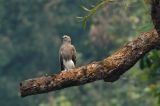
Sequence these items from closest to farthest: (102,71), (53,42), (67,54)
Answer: (102,71) → (67,54) → (53,42)

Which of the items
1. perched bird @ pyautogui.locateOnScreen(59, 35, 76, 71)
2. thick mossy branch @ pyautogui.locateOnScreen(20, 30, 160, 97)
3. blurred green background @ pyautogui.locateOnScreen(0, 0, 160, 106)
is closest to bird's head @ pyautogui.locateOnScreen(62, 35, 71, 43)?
perched bird @ pyautogui.locateOnScreen(59, 35, 76, 71)

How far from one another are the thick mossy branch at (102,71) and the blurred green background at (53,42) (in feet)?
93.4

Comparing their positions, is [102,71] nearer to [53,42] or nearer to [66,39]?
[66,39]

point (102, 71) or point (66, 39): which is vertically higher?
point (66, 39)

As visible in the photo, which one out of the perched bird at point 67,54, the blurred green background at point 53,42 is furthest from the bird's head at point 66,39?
the blurred green background at point 53,42

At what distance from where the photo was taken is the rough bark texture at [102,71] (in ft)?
26.0

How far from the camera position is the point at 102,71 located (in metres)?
7.95

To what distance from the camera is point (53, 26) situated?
46.6 m

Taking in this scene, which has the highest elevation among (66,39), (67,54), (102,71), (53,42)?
(53,42)

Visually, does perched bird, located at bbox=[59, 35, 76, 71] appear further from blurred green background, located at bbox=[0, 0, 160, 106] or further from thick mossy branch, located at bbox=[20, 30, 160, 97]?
blurred green background, located at bbox=[0, 0, 160, 106]

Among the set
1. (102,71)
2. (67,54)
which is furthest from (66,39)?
(102,71)

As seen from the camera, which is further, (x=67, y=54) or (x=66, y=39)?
(x=66, y=39)

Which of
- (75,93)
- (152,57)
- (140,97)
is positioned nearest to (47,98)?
(75,93)

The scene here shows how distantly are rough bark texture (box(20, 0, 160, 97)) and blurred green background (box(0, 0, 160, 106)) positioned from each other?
28.5 metres
